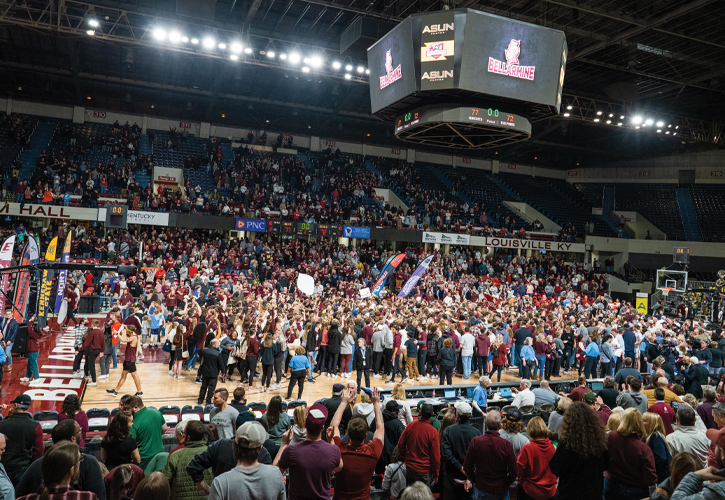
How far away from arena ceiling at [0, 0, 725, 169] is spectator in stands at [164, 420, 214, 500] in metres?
13.0

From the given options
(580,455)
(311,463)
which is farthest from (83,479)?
(580,455)

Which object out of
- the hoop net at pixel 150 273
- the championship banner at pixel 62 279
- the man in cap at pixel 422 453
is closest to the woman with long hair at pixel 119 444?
the man in cap at pixel 422 453

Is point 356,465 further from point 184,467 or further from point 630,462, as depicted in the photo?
point 630,462

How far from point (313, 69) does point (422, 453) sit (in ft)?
69.3

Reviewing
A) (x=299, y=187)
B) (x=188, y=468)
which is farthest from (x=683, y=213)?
(x=188, y=468)

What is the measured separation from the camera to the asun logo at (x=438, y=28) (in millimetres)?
11387

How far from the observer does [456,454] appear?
17.0 feet

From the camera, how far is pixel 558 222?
39594mm

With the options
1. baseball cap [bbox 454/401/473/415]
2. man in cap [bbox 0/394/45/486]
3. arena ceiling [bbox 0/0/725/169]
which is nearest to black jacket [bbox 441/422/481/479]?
baseball cap [bbox 454/401/473/415]

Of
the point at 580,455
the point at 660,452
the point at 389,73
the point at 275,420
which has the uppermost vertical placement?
the point at 389,73

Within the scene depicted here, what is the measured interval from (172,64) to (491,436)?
29.3 meters

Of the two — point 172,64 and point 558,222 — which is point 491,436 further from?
point 558,222

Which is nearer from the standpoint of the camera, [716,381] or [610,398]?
[610,398]

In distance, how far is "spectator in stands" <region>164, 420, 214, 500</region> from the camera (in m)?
4.23
